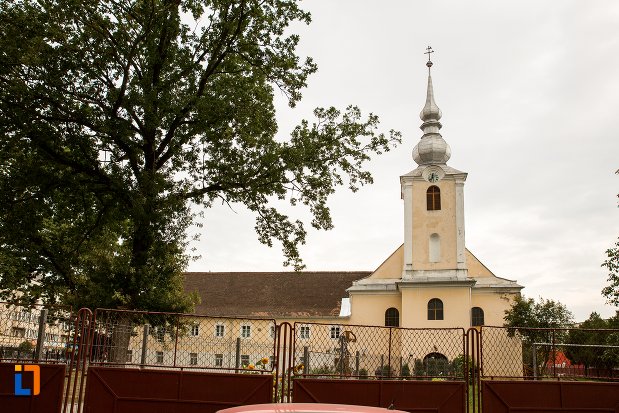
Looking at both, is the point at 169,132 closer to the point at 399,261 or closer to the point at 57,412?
the point at 57,412

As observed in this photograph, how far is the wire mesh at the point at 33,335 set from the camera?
11.6 m

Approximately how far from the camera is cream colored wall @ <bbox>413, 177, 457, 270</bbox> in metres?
43.5

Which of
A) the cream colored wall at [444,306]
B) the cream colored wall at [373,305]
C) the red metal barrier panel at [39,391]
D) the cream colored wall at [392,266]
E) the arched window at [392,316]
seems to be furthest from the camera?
the cream colored wall at [392,266]

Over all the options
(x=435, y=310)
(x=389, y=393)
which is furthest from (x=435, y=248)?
(x=389, y=393)

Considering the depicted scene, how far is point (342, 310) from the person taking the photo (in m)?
48.7

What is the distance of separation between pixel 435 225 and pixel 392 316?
768cm

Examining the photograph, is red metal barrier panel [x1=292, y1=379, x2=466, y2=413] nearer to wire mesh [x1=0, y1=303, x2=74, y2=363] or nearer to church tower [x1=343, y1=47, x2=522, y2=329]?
wire mesh [x1=0, y1=303, x2=74, y2=363]

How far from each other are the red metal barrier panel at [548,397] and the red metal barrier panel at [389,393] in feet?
1.97

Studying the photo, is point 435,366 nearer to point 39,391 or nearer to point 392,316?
point 39,391

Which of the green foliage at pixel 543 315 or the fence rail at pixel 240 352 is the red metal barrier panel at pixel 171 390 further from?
the green foliage at pixel 543 315

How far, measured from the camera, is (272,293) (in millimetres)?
52188

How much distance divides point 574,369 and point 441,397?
4.61 metres

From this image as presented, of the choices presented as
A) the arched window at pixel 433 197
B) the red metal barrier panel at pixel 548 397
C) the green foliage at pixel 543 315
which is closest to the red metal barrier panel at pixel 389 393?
the red metal barrier panel at pixel 548 397

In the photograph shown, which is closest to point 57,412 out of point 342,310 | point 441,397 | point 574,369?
point 441,397
